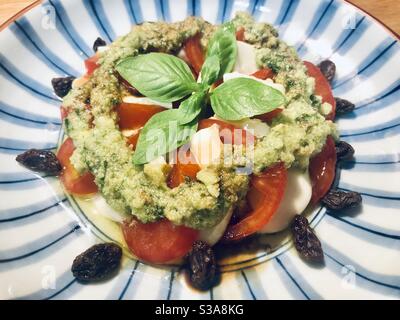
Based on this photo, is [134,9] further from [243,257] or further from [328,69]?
[243,257]

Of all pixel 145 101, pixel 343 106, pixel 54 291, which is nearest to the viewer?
pixel 54 291

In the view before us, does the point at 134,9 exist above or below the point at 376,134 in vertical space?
above

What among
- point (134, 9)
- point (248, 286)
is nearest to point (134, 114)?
point (248, 286)

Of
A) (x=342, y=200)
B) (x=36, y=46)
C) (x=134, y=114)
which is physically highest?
(x=36, y=46)

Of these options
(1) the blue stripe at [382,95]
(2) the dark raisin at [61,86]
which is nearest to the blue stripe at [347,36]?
(1) the blue stripe at [382,95]

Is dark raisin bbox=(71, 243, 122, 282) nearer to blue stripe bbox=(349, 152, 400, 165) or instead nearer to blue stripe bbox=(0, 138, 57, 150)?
blue stripe bbox=(0, 138, 57, 150)
